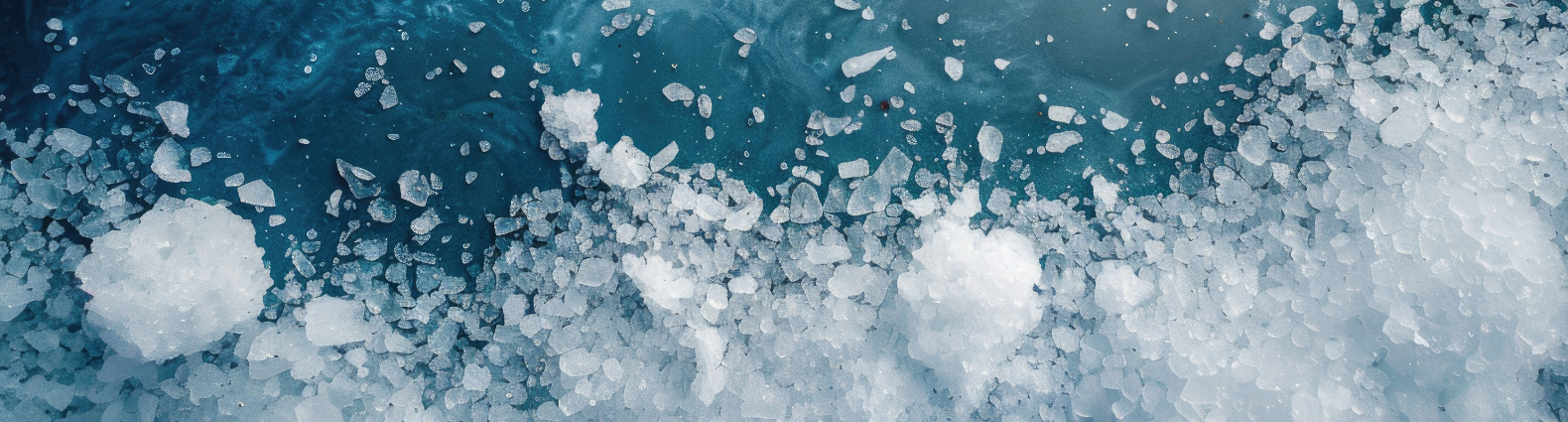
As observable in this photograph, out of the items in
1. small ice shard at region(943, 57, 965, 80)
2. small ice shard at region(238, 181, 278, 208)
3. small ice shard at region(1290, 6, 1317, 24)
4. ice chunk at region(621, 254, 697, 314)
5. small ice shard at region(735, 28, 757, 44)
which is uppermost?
small ice shard at region(1290, 6, 1317, 24)

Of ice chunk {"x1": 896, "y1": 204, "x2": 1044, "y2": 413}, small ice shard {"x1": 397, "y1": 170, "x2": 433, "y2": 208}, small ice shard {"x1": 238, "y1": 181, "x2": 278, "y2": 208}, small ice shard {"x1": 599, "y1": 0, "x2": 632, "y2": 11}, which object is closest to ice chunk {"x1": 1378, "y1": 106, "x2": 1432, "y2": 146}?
ice chunk {"x1": 896, "y1": 204, "x2": 1044, "y2": 413}

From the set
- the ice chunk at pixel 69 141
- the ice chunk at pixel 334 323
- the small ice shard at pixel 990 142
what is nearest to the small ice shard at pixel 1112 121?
the small ice shard at pixel 990 142

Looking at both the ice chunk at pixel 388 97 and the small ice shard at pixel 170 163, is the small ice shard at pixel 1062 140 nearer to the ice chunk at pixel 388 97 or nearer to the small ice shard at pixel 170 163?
the ice chunk at pixel 388 97

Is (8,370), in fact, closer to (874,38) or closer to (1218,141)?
(874,38)

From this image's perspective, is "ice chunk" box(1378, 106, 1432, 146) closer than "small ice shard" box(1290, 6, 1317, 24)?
Yes

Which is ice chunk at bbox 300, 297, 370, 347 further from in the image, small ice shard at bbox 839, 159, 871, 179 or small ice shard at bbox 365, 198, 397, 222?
small ice shard at bbox 839, 159, 871, 179

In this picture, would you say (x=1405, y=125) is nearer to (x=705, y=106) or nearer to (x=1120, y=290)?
(x=1120, y=290)

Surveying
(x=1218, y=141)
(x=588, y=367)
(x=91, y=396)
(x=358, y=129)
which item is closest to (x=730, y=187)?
(x=588, y=367)

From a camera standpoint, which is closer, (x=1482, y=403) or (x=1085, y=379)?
(x=1482, y=403)
